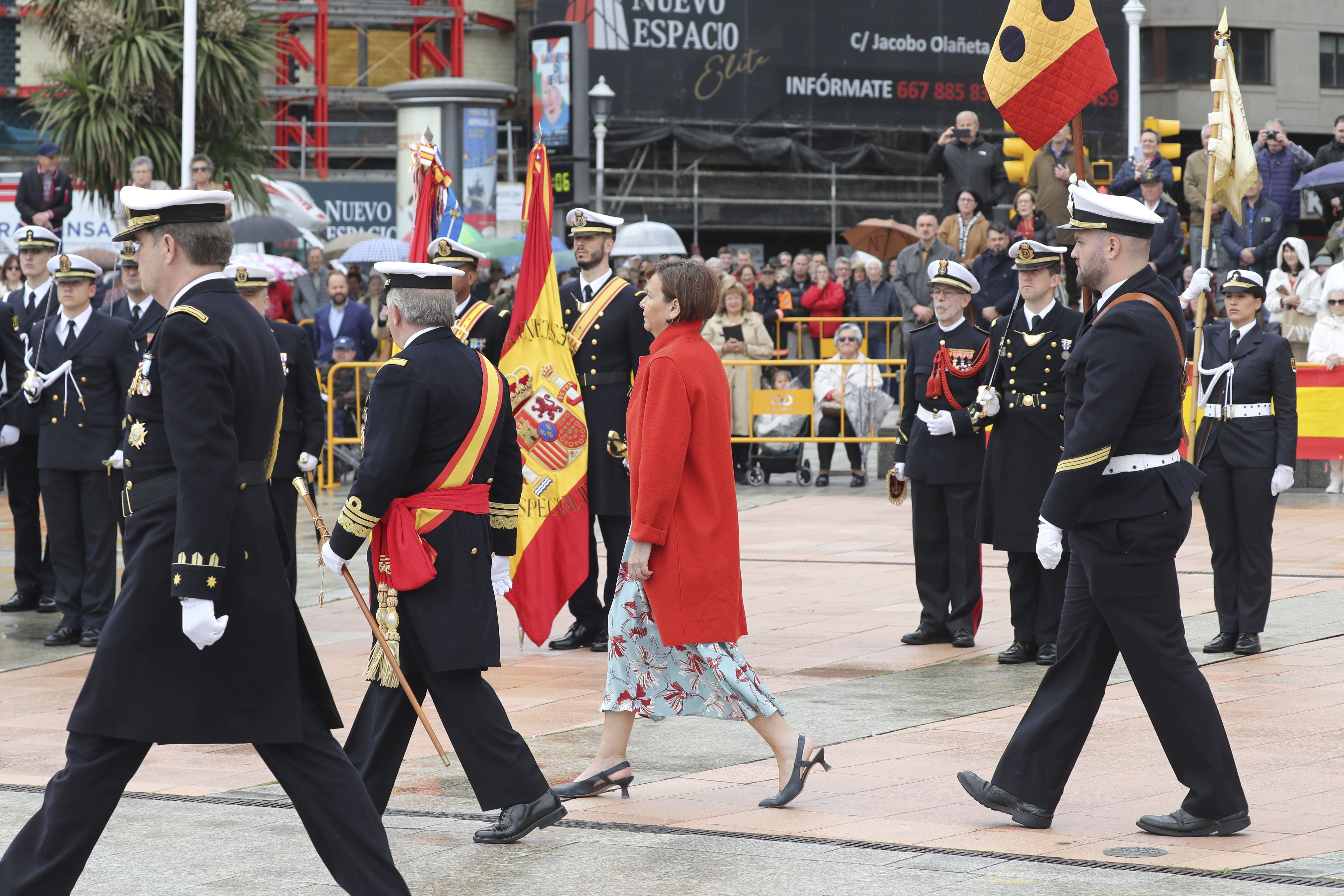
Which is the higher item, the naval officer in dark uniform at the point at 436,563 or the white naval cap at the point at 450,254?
the white naval cap at the point at 450,254

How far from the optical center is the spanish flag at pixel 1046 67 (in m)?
8.41

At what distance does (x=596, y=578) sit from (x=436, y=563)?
406 centimetres

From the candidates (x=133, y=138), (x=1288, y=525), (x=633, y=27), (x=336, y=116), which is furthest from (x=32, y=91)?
(x=1288, y=525)

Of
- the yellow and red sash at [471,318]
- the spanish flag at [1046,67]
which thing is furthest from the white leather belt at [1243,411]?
the yellow and red sash at [471,318]

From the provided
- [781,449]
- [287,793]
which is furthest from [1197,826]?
[781,449]

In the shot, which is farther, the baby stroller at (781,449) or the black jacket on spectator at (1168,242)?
the baby stroller at (781,449)

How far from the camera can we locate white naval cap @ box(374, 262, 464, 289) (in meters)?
5.80

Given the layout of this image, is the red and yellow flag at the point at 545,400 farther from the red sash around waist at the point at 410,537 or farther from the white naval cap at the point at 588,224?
the red sash around waist at the point at 410,537

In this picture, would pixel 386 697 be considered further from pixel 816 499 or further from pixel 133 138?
pixel 133 138

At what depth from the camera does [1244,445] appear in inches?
372

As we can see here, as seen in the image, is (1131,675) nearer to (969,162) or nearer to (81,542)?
(81,542)

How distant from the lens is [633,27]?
37094 millimetres

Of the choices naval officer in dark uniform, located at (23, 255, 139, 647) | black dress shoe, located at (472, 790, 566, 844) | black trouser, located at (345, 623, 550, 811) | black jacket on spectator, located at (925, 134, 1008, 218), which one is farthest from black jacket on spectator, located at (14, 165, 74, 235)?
black dress shoe, located at (472, 790, 566, 844)

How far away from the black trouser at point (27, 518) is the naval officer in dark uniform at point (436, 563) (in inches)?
252
